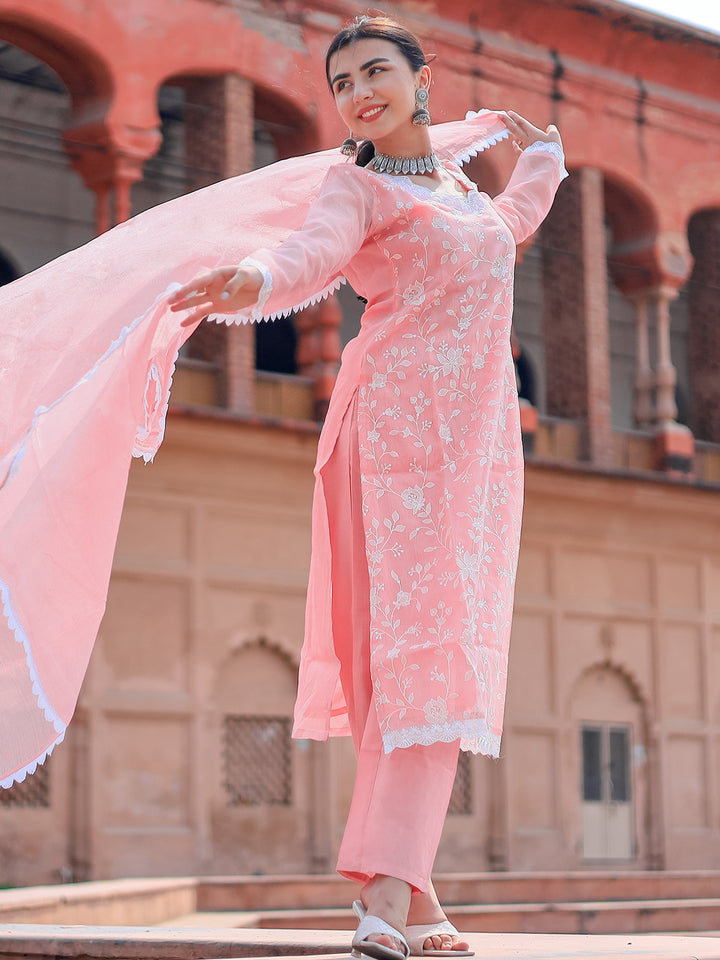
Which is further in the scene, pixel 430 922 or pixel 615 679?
pixel 615 679

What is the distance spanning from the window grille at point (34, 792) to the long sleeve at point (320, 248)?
377 inches

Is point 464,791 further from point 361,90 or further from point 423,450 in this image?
point 361,90

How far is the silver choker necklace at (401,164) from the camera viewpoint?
3.59 metres

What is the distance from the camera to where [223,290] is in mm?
3119

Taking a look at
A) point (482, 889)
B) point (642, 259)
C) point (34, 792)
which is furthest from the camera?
point (642, 259)

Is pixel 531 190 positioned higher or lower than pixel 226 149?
lower

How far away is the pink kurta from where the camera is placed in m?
3.37

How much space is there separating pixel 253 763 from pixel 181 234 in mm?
10557

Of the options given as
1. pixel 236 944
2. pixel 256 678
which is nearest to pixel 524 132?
pixel 236 944

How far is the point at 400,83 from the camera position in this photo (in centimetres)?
356

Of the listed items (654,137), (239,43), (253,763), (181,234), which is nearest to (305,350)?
(239,43)

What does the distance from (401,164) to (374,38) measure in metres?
0.26

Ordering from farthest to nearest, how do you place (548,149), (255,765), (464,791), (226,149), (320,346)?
(464,791) → (320,346) → (226,149) → (255,765) → (548,149)

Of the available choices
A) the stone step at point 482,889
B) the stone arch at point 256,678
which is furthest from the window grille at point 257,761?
the stone step at point 482,889
